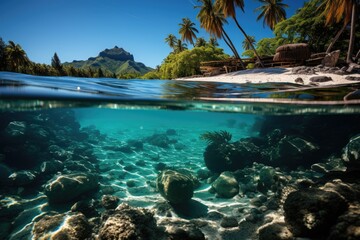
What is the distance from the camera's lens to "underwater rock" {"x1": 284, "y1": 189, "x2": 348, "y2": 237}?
17.6ft

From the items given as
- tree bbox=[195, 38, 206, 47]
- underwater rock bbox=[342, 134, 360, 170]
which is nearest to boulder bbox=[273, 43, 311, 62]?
underwater rock bbox=[342, 134, 360, 170]

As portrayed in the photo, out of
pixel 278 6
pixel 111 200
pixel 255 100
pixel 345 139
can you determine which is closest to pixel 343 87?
pixel 255 100

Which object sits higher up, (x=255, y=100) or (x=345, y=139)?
(x=255, y=100)

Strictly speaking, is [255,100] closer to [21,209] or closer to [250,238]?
[250,238]

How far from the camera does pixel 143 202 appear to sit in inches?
365

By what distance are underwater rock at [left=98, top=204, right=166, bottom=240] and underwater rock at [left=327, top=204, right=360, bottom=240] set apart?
4545 mm

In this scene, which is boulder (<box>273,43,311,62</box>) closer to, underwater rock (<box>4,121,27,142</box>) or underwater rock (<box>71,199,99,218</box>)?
underwater rock (<box>71,199,99,218</box>)

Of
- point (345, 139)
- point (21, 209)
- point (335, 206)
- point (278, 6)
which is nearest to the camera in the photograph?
point (335, 206)

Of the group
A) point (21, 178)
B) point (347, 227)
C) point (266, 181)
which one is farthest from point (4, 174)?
point (347, 227)

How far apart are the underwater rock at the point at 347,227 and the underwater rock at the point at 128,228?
454cm

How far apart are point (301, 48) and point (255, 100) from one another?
13.2 metres

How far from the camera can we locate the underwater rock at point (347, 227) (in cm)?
460

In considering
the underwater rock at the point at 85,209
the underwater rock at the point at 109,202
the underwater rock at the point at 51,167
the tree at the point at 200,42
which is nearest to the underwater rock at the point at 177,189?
the underwater rock at the point at 109,202

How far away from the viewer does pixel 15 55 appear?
52.9 metres
